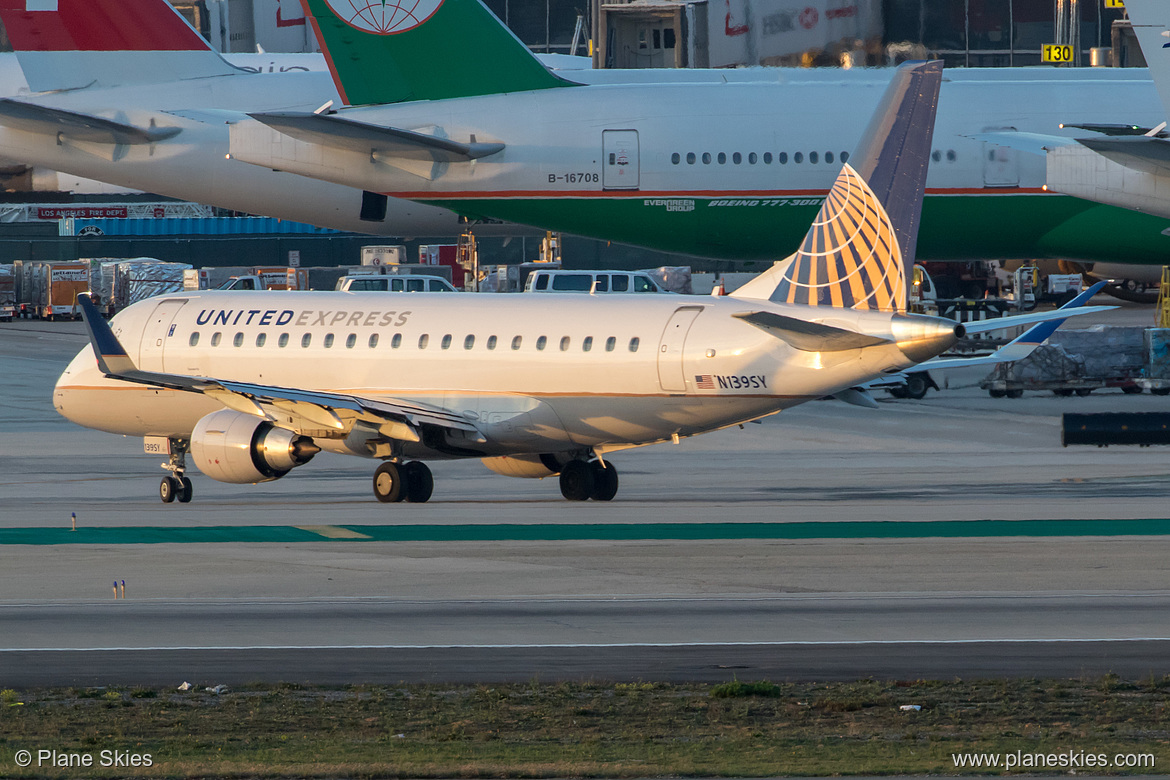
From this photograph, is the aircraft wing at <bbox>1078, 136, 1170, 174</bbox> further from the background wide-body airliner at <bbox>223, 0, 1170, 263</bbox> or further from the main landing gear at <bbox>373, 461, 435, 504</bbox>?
the main landing gear at <bbox>373, 461, 435, 504</bbox>

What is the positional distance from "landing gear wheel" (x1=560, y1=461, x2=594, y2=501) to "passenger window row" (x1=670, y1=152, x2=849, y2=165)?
1548 cm

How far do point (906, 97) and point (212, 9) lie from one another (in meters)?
95.2

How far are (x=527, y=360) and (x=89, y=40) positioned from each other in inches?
1021

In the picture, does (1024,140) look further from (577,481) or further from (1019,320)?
(577,481)

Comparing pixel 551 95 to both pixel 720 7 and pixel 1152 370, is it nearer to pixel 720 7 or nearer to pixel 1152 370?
pixel 1152 370

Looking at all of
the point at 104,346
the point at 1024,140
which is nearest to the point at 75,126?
the point at 104,346

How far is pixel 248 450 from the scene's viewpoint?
28.7 m

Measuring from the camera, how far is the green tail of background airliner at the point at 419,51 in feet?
143

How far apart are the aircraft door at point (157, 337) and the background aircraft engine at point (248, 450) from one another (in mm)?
3546

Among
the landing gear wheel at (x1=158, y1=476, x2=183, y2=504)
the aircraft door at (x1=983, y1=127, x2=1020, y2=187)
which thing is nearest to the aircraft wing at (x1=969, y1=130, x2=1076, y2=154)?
the aircraft door at (x1=983, y1=127, x2=1020, y2=187)

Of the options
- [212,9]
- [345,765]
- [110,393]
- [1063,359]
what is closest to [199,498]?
[110,393]

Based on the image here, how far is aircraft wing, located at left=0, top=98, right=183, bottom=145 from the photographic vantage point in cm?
4572

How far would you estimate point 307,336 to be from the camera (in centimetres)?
3097

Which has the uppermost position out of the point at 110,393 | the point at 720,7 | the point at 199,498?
the point at 720,7
